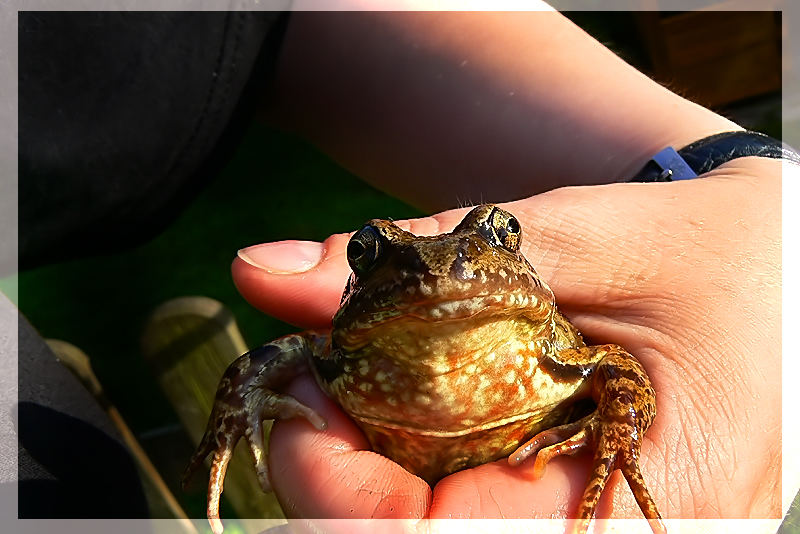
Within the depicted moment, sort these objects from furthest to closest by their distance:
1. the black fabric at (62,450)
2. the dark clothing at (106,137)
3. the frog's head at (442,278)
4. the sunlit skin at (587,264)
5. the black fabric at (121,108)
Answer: the black fabric at (121,108), the dark clothing at (106,137), the black fabric at (62,450), the sunlit skin at (587,264), the frog's head at (442,278)

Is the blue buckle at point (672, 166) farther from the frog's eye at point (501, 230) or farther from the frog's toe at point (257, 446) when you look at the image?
the frog's toe at point (257, 446)

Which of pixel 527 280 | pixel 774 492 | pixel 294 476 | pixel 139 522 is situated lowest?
pixel 139 522

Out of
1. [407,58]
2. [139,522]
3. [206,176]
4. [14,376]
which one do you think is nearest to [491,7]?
[407,58]

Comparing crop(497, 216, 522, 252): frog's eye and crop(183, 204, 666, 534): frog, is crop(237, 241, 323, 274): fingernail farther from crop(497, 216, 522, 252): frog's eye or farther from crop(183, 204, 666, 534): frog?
crop(497, 216, 522, 252): frog's eye

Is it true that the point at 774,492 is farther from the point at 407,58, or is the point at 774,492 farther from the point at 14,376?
the point at 14,376

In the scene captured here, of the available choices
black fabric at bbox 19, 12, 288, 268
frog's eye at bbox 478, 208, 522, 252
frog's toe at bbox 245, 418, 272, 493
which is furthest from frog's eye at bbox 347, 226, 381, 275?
black fabric at bbox 19, 12, 288, 268

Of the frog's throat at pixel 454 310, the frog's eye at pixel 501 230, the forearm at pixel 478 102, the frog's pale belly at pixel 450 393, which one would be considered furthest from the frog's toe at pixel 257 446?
the forearm at pixel 478 102
